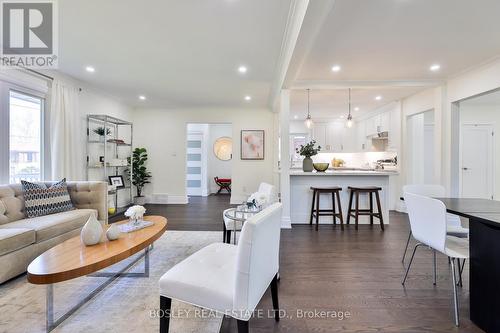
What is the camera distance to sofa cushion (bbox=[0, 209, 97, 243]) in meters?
2.54

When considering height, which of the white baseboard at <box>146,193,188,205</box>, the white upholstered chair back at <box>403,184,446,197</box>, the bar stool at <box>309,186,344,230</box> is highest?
the white upholstered chair back at <box>403,184,446,197</box>

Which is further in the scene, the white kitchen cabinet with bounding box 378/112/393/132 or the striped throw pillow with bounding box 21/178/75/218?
the white kitchen cabinet with bounding box 378/112/393/132

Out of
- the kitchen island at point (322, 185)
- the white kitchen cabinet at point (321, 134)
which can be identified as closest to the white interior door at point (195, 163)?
the white kitchen cabinet at point (321, 134)

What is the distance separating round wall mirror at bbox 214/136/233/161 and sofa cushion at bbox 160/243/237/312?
7385 mm

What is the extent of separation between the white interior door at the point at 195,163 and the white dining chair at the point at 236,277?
6.97 metres

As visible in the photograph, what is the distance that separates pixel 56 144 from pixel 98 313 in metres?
3.32

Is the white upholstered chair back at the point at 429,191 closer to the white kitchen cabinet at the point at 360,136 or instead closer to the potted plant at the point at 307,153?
the potted plant at the point at 307,153

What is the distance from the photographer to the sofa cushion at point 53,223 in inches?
99.8

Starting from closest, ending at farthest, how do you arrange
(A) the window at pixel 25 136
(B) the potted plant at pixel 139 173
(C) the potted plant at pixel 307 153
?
(A) the window at pixel 25 136
(C) the potted plant at pixel 307 153
(B) the potted plant at pixel 139 173

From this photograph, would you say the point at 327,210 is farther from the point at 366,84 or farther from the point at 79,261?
the point at 79,261

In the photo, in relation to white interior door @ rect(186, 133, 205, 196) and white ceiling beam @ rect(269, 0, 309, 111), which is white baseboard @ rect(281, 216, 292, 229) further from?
white interior door @ rect(186, 133, 205, 196)

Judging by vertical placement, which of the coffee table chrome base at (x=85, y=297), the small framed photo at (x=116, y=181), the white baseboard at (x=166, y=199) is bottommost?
the coffee table chrome base at (x=85, y=297)

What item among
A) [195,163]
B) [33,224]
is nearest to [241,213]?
[33,224]

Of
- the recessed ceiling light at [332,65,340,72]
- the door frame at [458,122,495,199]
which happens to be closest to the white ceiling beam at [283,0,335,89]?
the recessed ceiling light at [332,65,340,72]
